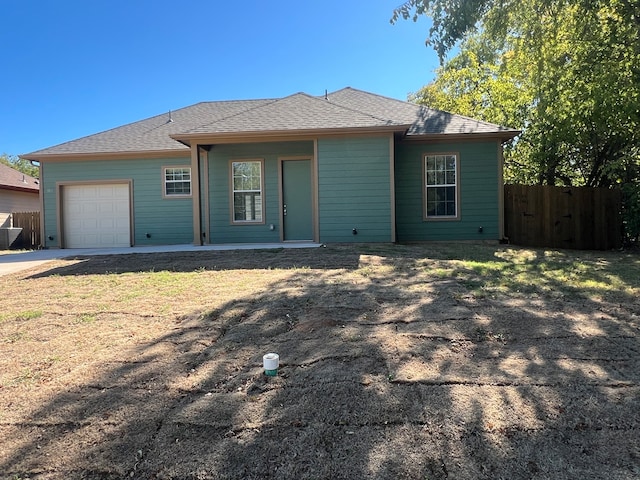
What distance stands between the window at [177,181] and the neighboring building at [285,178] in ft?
0.10

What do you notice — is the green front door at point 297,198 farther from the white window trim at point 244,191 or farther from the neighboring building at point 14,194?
the neighboring building at point 14,194

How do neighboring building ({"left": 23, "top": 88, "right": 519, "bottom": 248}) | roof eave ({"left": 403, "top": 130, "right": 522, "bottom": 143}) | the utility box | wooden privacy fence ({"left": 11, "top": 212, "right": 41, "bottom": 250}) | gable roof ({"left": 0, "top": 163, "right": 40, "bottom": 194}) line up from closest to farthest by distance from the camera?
1. neighboring building ({"left": 23, "top": 88, "right": 519, "bottom": 248})
2. roof eave ({"left": 403, "top": 130, "right": 522, "bottom": 143})
3. the utility box
4. wooden privacy fence ({"left": 11, "top": 212, "right": 41, "bottom": 250})
5. gable roof ({"left": 0, "top": 163, "right": 40, "bottom": 194})

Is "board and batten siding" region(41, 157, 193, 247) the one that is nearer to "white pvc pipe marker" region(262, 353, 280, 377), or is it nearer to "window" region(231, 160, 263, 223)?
"window" region(231, 160, 263, 223)

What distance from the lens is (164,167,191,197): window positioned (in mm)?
12406

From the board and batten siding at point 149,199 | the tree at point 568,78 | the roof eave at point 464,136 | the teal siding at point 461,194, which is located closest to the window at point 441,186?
the teal siding at point 461,194

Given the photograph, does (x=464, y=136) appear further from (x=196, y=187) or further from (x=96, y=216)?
(x=96, y=216)

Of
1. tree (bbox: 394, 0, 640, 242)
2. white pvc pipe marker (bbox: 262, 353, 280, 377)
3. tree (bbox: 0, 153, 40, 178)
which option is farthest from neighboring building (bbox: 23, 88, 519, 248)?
tree (bbox: 0, 153, 40, 178)

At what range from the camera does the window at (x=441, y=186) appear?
11.6m

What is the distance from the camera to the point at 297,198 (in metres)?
11.3

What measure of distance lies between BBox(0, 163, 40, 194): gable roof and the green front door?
13.9 meters

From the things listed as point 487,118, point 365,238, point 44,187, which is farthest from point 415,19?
point 44,187

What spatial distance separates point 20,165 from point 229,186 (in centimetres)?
4803

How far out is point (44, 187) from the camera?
12.8 metres

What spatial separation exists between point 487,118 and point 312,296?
54.5 ft
